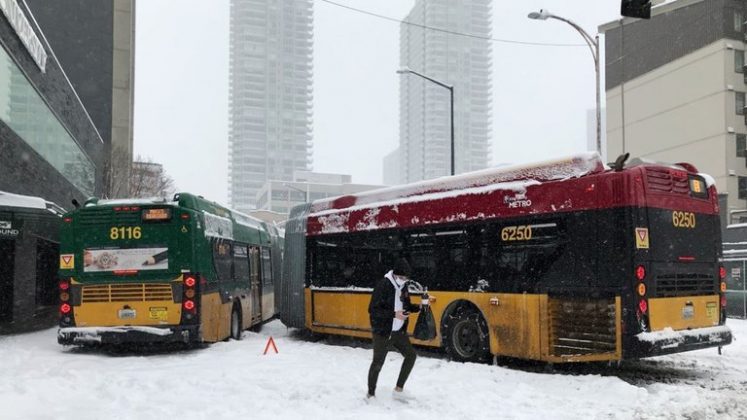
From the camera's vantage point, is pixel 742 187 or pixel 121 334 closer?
pixel 121 334

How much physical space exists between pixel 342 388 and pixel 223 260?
653 centimetres

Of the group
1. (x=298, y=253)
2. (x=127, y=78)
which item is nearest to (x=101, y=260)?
(x=298, y=253)

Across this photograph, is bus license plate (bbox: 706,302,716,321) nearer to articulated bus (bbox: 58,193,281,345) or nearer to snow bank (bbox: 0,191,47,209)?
articulated bus (bbox: 58,193,281,345)

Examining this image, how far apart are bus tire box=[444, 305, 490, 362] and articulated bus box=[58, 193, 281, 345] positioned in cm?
451

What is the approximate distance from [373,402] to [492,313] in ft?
12.2

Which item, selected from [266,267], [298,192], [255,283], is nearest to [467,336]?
[255,283]

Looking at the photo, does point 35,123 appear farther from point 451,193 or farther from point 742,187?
point 742,187

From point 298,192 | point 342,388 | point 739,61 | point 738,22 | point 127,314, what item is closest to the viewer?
point 342,388

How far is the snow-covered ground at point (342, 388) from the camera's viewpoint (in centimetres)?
781

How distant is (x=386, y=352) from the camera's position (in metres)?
8.47

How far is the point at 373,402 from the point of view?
8250 millimetres

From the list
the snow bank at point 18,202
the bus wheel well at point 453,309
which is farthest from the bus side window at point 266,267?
the bus wheel well at point 453,309

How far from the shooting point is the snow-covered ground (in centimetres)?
781

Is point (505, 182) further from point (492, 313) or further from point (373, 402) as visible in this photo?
point (373, 402)
